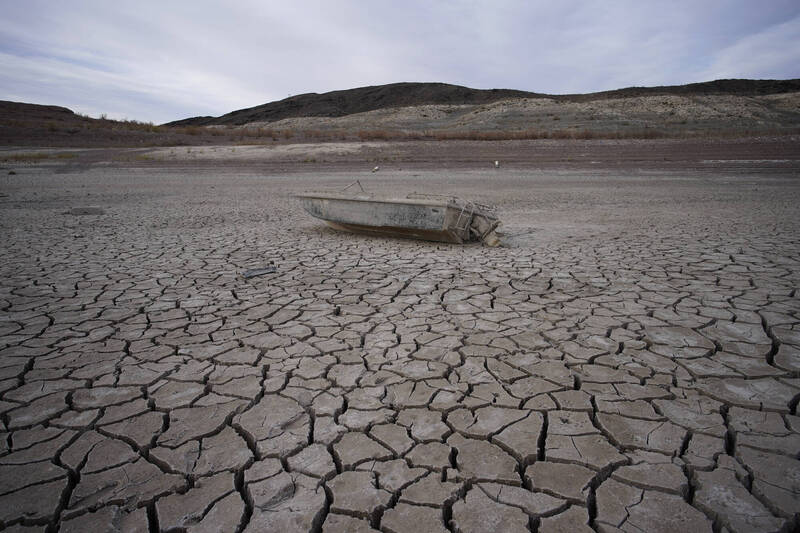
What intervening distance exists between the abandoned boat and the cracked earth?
0.52m

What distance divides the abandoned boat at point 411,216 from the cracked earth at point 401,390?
1.72 feet

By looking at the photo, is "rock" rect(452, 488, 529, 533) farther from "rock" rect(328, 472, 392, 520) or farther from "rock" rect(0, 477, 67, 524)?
"rock" rect(0, 477, 67, 524)

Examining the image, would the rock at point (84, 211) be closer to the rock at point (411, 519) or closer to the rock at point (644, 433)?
the rock at point (411, 519)

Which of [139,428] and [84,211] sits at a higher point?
[84,211]

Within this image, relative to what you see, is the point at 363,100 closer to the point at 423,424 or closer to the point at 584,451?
the point at 423,424

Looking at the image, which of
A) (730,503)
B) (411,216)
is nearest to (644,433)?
(730,503)

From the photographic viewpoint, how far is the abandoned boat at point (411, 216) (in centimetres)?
553

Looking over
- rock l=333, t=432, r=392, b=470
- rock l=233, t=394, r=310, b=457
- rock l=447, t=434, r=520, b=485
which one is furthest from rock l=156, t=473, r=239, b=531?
rock l=447, t=434, r=520, b=485

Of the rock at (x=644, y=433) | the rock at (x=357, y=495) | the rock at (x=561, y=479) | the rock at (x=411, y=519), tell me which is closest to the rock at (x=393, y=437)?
the rock at (x=357, y=495)

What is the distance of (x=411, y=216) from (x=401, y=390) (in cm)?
355

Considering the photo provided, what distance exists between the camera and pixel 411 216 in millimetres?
5617

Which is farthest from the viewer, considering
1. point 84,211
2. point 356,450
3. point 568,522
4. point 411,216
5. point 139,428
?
point 84,211

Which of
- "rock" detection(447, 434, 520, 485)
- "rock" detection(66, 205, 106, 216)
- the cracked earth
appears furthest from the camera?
"rock" detection(66, 205, 106, 216)

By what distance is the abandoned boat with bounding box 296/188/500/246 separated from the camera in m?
5.53
